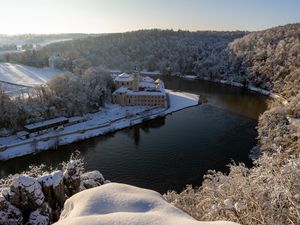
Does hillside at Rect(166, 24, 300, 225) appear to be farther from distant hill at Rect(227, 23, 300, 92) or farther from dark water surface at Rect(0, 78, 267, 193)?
dark water surface at Rect(0, 78, 267, 193)

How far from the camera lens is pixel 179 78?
99.0 meters

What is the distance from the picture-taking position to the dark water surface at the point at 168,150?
108 feet

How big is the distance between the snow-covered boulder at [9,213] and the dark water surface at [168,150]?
52.9 feet

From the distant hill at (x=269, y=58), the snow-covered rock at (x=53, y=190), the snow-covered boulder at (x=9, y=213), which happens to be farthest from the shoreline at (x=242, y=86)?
the snow-covered boulder at (x=9, y=213)

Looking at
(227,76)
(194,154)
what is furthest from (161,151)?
(227,76)

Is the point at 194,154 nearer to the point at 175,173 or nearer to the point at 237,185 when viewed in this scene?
the point at 175,173

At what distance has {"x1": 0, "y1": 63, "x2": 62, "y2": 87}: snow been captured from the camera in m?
72.4

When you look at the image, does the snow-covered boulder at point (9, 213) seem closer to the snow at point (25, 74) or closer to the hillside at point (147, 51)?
the snow at point (25, 74)

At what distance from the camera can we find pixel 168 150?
1532 inches

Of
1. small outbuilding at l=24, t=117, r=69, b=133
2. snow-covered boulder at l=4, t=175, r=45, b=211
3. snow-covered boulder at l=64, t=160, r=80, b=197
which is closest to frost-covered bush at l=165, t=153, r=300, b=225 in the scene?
snow-covered boulder at l=64, t=160, r=80, b=197

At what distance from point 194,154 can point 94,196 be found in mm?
27211

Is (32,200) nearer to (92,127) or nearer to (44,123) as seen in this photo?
(92,127)

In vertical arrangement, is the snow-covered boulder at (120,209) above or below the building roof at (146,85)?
above

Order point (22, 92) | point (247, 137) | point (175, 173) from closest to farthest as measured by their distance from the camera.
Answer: point (175, 173), point (247, 137), point (22, 92)
